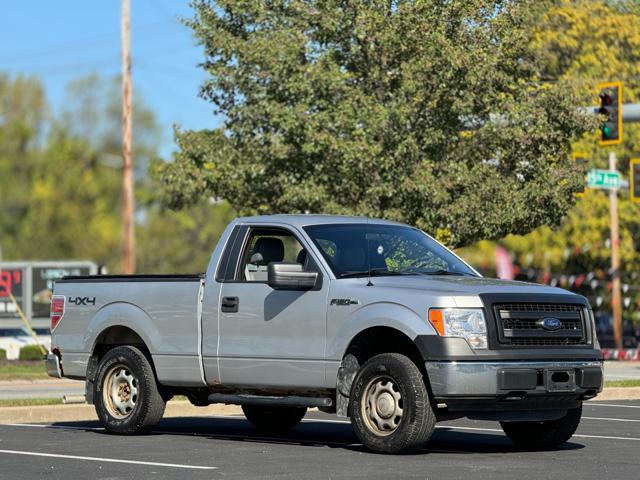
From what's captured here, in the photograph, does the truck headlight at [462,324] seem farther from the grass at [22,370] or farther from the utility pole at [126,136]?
the utility pole at [126,136]

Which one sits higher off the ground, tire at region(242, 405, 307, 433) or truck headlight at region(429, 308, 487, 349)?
truck headlight at region(429, 308, 487, 349)

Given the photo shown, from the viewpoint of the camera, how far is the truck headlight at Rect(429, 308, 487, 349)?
37.4ft

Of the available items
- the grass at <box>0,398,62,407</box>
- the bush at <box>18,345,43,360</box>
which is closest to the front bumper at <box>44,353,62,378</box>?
the grass at <box>0,398,62,407</box>

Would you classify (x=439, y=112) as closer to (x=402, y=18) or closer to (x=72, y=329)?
(x=402, y=18)

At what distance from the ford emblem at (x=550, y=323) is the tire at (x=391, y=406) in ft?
3.65

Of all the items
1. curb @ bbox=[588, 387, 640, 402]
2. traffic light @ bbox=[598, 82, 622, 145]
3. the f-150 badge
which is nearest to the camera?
the f-150 badge

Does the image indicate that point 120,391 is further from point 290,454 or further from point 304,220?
point 290,454

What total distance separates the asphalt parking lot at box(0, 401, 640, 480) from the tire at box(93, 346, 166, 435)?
174 mm

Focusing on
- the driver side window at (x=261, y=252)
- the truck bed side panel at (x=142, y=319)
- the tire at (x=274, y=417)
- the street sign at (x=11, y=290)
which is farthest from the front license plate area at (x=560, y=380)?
the street sign at (x=11, y=290)

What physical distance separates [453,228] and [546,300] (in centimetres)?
1274

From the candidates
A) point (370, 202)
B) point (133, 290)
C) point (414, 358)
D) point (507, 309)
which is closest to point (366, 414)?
point (414, 358)

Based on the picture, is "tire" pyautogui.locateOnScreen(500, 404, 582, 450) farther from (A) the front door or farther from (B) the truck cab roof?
(B) the truck cab roof

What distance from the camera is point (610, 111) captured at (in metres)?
25.8

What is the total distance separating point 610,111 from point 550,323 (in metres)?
14.6
